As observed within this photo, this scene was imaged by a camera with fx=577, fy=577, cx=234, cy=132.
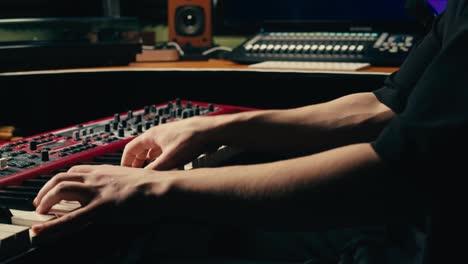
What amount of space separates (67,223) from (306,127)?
0.55 metres

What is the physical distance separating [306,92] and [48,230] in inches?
56.1

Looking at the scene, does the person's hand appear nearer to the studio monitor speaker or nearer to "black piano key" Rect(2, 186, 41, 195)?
"black piano key" Rect(2, 186, 41, 195)

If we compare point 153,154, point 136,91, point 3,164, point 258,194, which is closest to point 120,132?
point 153,154

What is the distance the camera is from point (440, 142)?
627mm

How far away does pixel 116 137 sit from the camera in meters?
1.23

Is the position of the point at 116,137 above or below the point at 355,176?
below

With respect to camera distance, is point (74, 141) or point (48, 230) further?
point (74, 141)

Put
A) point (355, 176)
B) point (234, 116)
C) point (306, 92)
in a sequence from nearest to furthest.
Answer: point (355, 176), point (234, 116), point (306, 92)

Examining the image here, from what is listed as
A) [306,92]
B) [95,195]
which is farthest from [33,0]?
[95,195]

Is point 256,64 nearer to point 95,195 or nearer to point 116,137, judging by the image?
point 116,137

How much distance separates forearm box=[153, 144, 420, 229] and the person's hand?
30 millimetres

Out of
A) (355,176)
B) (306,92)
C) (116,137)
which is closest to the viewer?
(355,176)

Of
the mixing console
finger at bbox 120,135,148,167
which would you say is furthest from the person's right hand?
the mixing console

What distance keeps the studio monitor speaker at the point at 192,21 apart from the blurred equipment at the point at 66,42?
1.20 ft
